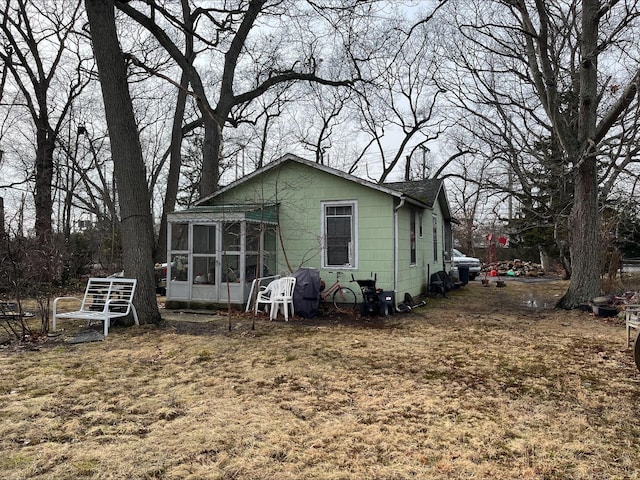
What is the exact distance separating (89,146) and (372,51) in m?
15.7

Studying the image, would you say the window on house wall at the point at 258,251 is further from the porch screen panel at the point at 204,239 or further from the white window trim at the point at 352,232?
the white window trim at the point at 352,232

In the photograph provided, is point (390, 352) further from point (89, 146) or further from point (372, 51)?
point (89, 146)

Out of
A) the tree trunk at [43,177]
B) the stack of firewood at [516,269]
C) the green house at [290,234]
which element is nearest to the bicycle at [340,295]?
the green house at [290,234]

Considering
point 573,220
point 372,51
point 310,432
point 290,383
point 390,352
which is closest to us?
point 310,432

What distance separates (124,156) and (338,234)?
4868 millimetres

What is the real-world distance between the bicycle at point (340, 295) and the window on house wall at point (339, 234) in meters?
0.38

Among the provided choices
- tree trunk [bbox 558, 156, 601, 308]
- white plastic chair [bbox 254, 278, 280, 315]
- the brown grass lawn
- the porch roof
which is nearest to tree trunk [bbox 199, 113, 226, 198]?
the porch roof

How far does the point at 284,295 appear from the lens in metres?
9.37

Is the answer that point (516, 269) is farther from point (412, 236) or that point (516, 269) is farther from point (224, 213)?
point (224, 213)

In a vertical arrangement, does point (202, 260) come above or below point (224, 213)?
below

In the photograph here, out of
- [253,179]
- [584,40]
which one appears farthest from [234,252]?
[584,40]

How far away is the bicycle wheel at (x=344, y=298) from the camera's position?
10297mm

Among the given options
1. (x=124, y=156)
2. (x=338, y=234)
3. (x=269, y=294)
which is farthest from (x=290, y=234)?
(x=124, y=156)

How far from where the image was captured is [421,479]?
278 cm
